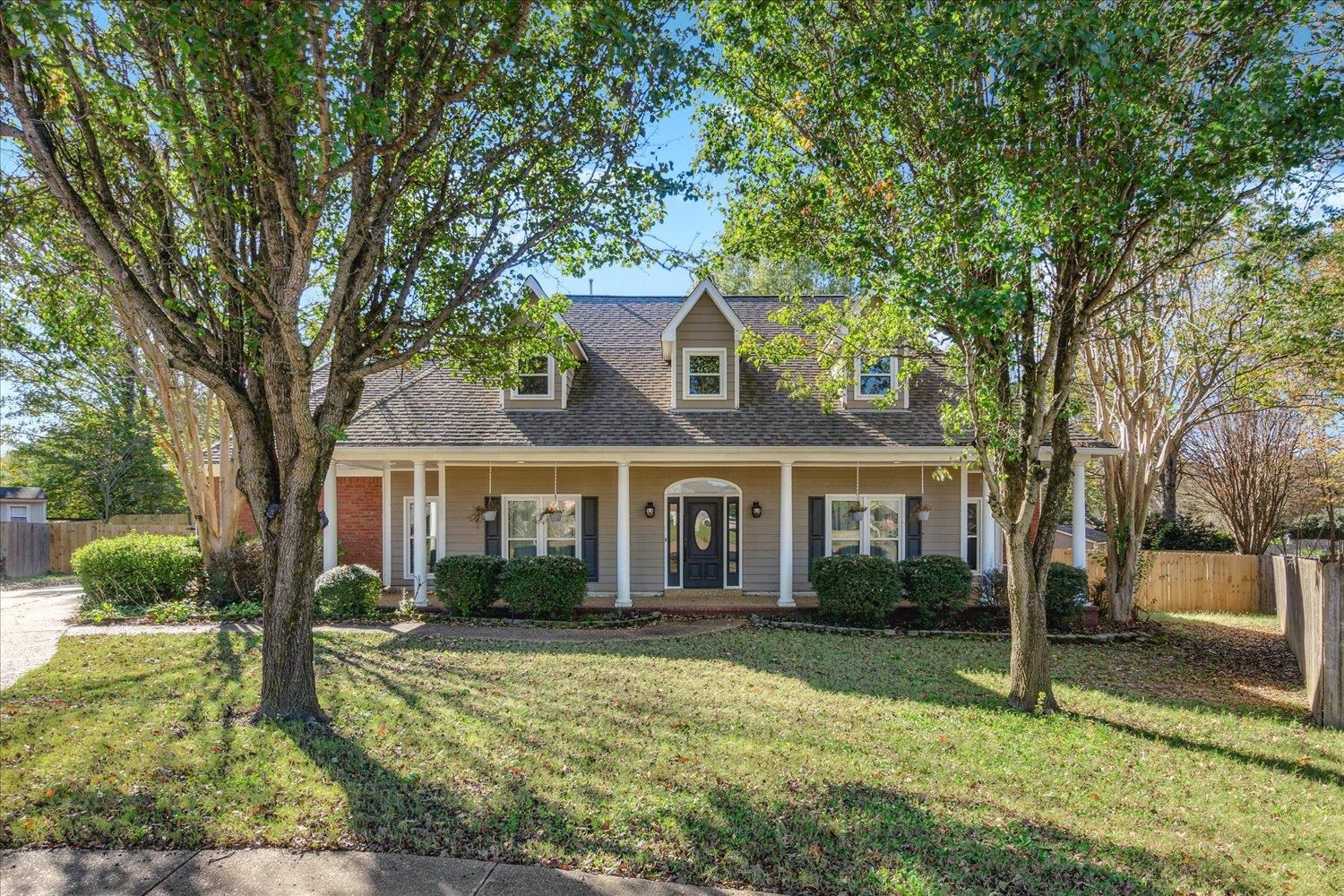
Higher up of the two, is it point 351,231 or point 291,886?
point 351,231

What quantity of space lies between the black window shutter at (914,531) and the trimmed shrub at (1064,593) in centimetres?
259

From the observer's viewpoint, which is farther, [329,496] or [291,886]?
[329,496]

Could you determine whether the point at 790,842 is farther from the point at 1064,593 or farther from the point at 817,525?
the point at 817,525

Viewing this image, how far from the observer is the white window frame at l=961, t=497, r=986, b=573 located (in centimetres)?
1441

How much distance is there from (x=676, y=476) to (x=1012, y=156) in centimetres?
900

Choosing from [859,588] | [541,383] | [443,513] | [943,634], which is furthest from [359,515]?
[943,634]

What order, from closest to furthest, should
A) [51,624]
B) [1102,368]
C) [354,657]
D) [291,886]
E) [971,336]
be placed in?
[291,886] < [971,336] < [354,657] < [51,624] < [1102,368]

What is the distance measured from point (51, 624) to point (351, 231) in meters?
10.4

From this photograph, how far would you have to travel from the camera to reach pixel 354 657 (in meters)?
9.41

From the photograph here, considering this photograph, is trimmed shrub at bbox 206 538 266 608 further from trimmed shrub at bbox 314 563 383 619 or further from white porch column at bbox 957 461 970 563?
white porch column at bbox 957 461 970 563

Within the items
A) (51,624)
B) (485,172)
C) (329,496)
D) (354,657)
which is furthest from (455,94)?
(51,624)

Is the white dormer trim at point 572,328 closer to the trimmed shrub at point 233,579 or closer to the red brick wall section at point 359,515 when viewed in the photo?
the trimmed shrub at point 233,579

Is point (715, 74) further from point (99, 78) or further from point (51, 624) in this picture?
point (51, 624)

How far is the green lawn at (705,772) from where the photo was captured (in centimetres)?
429
